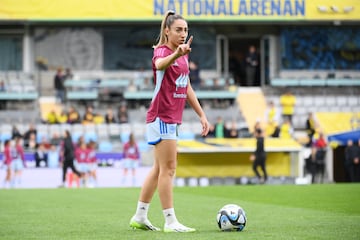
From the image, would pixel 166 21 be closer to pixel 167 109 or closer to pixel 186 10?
pixel 167 109

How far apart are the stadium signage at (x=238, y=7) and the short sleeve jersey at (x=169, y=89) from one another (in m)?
30.7

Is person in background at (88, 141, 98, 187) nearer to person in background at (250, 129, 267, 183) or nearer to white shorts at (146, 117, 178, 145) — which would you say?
person in background at (250, 129, 267, 183)

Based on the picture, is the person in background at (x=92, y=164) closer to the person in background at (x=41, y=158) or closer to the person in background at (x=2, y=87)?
the person in background at (x=41, y=158)

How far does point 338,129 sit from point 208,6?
8075 mm

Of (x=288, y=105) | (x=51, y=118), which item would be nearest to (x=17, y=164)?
(x=51, y=118)

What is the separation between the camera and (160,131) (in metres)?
8.87

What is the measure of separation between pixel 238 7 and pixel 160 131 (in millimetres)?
31680

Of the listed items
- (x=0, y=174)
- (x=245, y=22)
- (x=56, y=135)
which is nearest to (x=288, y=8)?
(x=245, y=22)

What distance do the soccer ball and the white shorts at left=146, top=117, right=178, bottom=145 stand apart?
85cm

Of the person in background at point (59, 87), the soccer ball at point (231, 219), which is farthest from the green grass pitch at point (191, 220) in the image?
the person in background at point (59, 87)

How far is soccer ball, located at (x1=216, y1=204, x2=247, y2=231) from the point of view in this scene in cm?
882

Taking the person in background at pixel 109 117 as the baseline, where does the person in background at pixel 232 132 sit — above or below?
below

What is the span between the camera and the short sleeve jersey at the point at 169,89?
885 cm

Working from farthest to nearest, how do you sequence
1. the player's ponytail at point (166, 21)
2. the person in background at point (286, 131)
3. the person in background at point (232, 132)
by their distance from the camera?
1. the person in background at point (286, 131)
2. the person in background at point (232, 132)
3. the player's ponytail at point (166, 21)
